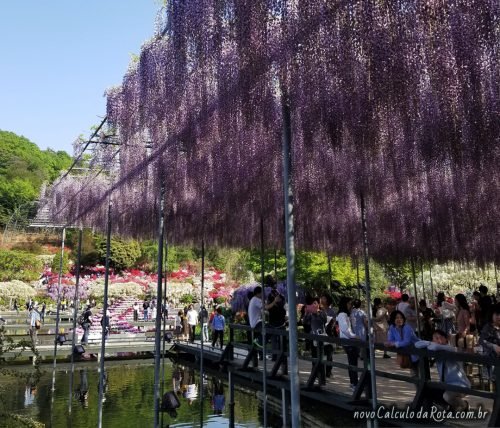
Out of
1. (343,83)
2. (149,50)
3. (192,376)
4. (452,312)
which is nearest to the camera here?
(343,83)

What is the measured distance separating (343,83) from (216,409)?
8843 millimetres

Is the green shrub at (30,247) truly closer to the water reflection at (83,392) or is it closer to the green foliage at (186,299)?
the green foliage at (186,299)

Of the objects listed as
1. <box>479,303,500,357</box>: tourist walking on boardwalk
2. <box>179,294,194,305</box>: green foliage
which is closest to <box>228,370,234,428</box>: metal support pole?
<box>479,303,500,357</box>: tourist walking on boardwalk

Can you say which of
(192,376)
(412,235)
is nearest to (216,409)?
(192,376)

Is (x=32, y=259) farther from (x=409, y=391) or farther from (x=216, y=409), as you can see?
(x=409, y=391)

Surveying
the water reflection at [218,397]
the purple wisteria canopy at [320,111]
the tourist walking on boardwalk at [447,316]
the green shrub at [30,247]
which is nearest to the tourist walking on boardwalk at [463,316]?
the purple wisteria canopy at [320,111]

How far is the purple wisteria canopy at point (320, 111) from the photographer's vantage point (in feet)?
11.7

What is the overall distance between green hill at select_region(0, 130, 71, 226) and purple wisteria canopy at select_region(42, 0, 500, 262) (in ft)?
138

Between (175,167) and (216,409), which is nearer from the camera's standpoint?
(175,167)

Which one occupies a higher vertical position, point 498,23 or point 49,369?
point 498,23

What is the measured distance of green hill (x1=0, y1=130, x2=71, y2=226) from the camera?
186 feet

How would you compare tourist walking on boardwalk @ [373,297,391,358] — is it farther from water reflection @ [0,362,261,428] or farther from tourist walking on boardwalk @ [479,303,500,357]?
tourist walking on boardwalk @ [479,303,500,357]

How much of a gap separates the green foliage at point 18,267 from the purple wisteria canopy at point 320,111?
25.9 metres

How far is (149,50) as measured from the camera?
5.74 meters
